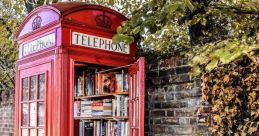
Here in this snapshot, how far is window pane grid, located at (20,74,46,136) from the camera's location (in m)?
4.92

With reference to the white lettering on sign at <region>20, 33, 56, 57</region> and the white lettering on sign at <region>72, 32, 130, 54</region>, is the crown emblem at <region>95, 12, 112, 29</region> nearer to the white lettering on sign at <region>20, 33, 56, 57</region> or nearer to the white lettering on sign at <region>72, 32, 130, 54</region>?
the white lettering on sign at <region>72, 32, 130, 54</region>

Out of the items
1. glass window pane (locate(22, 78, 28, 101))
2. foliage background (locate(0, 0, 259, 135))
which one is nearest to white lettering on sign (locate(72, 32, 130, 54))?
foliage background (locate(0, 0, 259, 135))

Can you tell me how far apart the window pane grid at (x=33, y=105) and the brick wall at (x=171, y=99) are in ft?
4.25

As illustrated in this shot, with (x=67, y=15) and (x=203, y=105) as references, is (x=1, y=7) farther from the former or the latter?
(x=203, y=105)

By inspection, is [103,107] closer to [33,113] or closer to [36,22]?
[33,113]

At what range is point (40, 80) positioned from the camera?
4.95 metres

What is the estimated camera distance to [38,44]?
5.01 m

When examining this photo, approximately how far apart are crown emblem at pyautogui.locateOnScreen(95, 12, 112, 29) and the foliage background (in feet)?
1.23

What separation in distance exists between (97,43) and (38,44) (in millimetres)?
759

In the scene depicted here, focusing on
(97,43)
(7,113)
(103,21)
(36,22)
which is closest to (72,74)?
(97,43)

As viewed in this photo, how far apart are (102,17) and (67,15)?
540 mm

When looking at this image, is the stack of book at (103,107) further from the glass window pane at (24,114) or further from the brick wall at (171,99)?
the glass window pane at (24,114)

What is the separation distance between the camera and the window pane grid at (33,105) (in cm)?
492

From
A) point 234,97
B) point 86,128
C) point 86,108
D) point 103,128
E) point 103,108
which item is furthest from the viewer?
point 86,128
